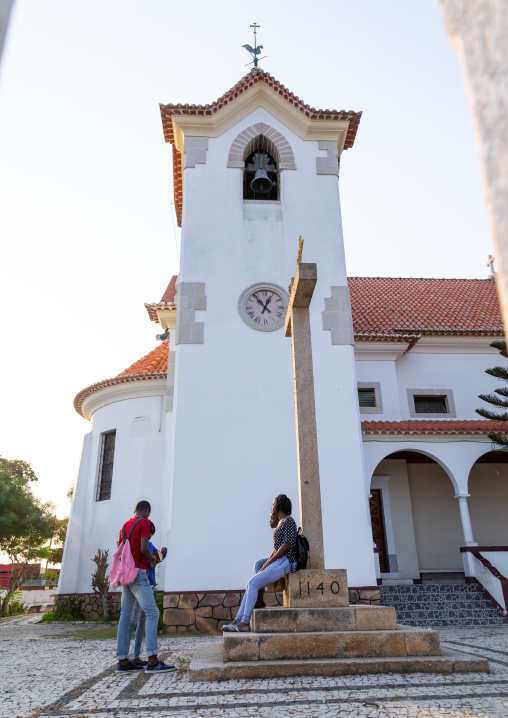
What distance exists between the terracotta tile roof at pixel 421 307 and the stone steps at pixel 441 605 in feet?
22.1

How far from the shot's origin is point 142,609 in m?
5.70

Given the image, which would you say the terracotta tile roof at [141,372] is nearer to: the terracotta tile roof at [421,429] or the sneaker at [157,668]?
the terracotta tile roof at [421,429]

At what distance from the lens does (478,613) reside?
448 inches

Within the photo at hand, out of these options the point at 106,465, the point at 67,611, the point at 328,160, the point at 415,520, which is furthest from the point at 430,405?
the point at 67,611

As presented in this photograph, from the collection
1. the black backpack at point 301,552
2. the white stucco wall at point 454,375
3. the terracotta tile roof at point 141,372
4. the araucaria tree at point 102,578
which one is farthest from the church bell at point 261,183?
the black backpack at point 301,552

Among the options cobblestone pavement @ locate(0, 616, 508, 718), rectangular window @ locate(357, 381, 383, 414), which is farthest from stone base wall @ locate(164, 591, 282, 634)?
rectangular window @ locate(357, 381, 383, 414)

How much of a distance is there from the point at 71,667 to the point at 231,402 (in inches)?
246

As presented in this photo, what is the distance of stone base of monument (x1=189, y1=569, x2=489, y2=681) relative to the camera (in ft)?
16.4

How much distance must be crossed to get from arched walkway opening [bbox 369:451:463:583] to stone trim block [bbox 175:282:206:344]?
21.4 feet

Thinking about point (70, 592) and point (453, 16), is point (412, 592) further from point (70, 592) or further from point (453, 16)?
point (453, 16)

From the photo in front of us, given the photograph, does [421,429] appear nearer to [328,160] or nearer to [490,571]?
[490,571]

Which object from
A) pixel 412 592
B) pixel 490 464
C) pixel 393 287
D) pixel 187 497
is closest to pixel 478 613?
pixel 412 592

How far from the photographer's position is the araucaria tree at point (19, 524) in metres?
17.2

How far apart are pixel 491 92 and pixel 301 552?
5.68 m
